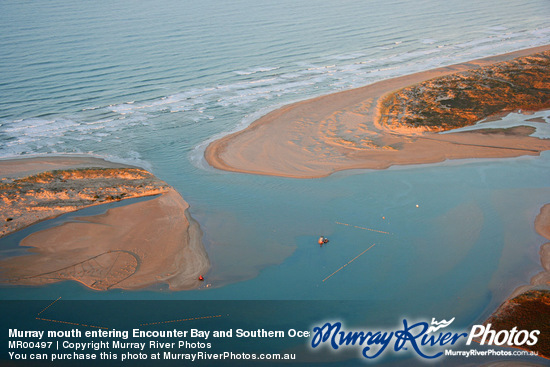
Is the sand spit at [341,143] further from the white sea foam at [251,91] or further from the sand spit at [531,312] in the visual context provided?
the sand spit at [531,312]

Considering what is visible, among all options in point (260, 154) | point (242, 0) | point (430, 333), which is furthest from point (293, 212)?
point (242, 0)

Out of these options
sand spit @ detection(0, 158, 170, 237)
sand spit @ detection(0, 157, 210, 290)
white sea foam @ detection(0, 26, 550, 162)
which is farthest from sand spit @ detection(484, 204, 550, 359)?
white sea foam @ detection(0, 26, 550, 162)

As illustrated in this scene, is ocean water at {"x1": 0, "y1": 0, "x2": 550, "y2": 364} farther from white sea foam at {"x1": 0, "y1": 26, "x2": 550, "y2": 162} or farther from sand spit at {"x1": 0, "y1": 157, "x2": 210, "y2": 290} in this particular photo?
sand spit at {"x1": 0, "y1": 157, "x2": 210, "y2": 290}

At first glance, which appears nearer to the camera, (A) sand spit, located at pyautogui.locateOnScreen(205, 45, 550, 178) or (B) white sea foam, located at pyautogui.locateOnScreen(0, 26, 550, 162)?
(A) sand spit, located at pyautogui.locateOnScreen(205, 45, 550, 178)

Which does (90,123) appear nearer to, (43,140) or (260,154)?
(43,140)

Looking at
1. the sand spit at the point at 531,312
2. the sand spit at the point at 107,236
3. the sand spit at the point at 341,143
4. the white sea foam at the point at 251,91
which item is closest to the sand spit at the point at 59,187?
the sand spit at the point at 107,236

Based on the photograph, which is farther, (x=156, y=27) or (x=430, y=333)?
(x=156, y=27)

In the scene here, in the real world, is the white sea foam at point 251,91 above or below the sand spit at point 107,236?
above
